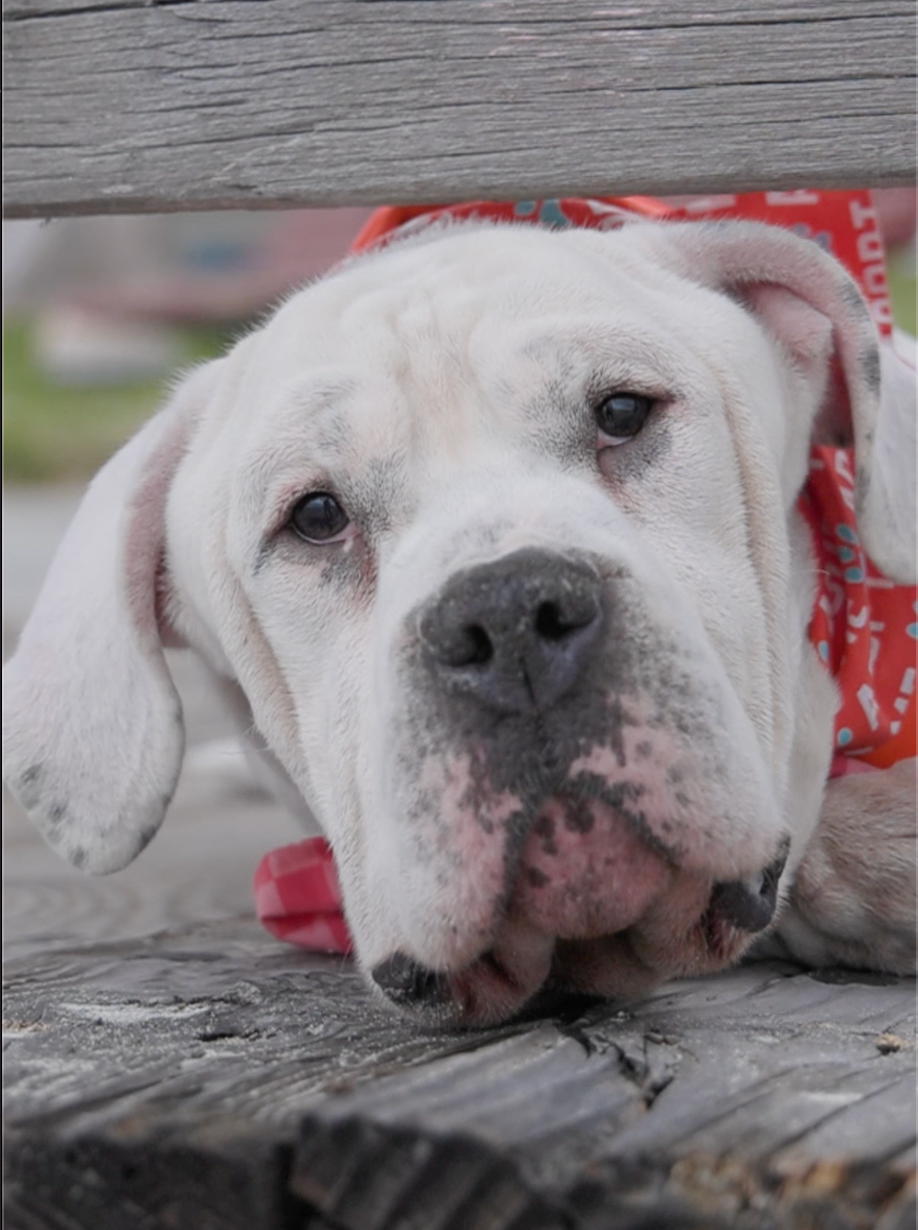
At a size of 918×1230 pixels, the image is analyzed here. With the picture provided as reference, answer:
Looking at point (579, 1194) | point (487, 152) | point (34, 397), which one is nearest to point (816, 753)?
point (487, 152)

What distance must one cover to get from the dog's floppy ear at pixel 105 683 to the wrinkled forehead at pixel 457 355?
0.96ft

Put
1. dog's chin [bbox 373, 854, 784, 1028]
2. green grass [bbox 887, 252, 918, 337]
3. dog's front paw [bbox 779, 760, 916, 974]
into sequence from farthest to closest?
green grass [bbox 887, 252, 918, 337] → dog's front paw [bbox 779, 760, 916, 974] → dog's chin [bbox 373, 854, 784, 1028]

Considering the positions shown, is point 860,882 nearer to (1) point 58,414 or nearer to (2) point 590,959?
(2) point 590,959

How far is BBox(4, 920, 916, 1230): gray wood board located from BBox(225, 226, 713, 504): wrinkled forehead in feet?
2.47

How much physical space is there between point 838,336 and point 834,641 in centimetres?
47

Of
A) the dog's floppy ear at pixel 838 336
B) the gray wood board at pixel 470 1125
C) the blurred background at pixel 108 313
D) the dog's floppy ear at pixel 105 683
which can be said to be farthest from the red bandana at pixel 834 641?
the blurred background at pixel 108 313

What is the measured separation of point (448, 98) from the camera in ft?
7.00

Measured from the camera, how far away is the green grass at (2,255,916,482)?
11.3m

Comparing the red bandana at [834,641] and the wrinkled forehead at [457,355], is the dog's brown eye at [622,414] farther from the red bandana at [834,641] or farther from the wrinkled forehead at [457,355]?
the red bandana at [834,641]

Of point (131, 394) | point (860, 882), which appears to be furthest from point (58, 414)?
point (860, 882)

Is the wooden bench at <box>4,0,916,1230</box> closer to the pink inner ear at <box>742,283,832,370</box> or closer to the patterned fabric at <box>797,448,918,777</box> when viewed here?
the pink inner ear at <box>742,283,832,370</box>

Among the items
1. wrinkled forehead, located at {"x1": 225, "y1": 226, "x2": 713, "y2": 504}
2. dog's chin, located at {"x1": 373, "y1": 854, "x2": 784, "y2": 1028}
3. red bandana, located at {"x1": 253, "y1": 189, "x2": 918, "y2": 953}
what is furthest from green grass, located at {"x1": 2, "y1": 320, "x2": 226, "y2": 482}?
dog's chin, located at {"x1": 373, "y1": 854, "x2": 784, "y2": 1028}

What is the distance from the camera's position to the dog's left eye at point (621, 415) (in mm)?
2098

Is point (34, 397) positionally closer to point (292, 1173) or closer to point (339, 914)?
point (339, 914)
